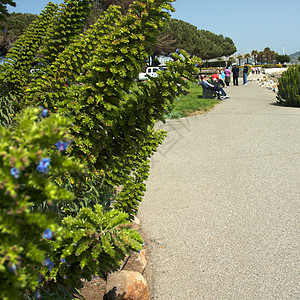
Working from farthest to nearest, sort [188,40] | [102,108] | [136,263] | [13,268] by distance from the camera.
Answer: [188,40] → [136,263] → [102,108] → [13,268]

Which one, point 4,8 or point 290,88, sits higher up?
point 4,8

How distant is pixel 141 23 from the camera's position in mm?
2197

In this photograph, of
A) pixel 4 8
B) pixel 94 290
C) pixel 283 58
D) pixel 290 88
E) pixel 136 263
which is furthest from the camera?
pixel 283 58

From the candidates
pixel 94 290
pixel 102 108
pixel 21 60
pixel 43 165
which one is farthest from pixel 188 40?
pixel 43 165

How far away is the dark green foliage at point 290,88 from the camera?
48.1ft

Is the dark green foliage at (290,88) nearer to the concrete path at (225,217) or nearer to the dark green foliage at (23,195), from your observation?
the concrete path at (225,217)

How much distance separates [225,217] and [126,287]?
7.96 ft

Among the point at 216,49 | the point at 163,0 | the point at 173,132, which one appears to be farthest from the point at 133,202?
the point at 216,49

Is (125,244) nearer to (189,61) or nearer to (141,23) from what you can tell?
(189,61)

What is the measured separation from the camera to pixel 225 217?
5184 mm

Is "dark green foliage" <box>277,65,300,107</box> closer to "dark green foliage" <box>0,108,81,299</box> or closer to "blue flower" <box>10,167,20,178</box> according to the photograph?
"dark green foliage" <box>0,108,81,299</box>

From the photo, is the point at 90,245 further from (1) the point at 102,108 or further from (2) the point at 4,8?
(2) the point at 4,8

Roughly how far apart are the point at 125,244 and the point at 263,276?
2677mm

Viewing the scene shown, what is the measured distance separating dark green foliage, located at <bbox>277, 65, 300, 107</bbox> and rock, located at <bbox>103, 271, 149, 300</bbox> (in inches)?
525
